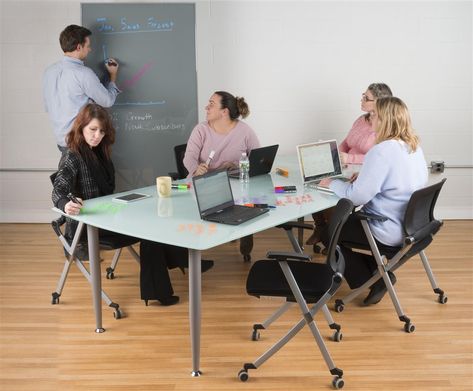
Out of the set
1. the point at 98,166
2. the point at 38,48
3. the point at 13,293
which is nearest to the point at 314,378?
the point at 98,166

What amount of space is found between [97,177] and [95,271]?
70 centimetres

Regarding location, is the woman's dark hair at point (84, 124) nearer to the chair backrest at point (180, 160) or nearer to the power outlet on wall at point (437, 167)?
the chair backrest at point (180, 160)

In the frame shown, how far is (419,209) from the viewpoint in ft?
13.1

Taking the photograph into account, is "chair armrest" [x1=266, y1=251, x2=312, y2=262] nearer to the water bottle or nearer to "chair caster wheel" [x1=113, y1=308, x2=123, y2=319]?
"chair caster wheel" [x1=113, y1=308, x2=123, y2=319]

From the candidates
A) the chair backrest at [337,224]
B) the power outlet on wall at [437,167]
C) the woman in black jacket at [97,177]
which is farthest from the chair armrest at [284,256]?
the power outlet on wall at [437,167]

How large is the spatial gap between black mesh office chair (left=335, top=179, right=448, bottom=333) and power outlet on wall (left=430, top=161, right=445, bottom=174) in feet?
7.45

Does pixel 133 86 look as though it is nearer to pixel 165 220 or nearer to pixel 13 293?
pixel 13 293

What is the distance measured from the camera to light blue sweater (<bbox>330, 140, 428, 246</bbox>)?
4027 millimetres

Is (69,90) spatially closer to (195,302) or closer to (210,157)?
(210,157)

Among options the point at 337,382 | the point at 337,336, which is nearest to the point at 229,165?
the point at 337,336

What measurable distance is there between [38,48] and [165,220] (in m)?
3.04

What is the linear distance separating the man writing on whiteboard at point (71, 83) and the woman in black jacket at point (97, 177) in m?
1.21

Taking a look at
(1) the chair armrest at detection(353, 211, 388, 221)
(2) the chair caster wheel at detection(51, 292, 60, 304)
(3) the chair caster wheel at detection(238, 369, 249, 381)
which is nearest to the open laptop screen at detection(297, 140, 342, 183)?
(1) the chair armrest at detection(353, 211, 388, 221)

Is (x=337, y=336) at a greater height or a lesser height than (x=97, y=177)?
lesser
